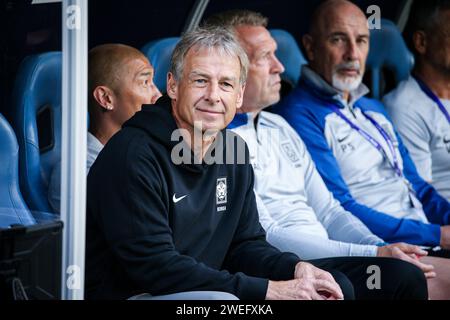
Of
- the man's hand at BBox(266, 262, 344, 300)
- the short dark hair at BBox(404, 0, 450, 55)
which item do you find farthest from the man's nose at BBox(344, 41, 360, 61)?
the man's hand at BBox(266, 262, 344, 300)

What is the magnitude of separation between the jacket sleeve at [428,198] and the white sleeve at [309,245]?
1053mm

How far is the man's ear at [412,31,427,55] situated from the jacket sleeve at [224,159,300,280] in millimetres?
2138

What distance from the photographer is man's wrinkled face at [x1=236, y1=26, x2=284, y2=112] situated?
4.09 metres

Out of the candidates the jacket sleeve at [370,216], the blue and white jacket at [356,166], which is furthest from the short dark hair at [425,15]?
the jacket sleeve at [370,216]

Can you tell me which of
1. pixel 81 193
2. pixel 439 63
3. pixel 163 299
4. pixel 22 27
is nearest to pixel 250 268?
pixel 163 299

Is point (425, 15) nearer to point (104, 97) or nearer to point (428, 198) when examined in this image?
point (428, 198)

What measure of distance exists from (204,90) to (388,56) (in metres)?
2.28

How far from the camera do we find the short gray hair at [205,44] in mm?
3268

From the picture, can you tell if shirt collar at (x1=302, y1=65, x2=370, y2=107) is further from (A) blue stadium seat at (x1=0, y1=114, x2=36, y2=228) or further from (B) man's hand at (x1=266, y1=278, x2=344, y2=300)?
(A) blue stadium seat at (x1=0, y1=114, x2=36, y2=228)

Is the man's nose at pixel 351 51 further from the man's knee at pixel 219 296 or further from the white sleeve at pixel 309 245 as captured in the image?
the man's knee at pixel 219 296

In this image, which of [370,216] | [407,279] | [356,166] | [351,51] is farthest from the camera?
[351,51]

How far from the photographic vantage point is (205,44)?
3.27 m

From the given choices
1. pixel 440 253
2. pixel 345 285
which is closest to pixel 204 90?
pixel 345 285

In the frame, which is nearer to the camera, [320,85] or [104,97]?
[104,97]
